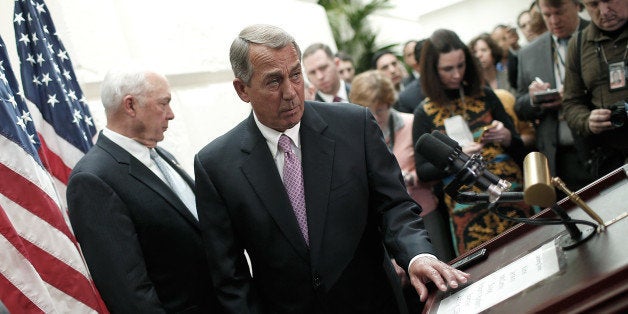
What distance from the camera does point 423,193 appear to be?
12.7 ft

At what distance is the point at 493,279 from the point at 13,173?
6.45 feet

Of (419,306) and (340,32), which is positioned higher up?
(340,32)

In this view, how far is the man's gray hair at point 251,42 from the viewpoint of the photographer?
6.70ft

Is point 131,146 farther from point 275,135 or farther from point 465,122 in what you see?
point 465,122

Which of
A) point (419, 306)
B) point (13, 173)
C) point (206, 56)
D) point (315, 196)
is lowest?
point (419, 306)

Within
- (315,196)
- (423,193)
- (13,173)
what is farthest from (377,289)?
(423,193)

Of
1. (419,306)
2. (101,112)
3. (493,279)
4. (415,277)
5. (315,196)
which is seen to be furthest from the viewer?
(101,112)

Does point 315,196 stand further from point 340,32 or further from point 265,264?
point 340,32

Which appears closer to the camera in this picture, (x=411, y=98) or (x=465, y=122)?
(x=465, y=122)

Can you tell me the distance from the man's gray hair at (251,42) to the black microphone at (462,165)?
60cm

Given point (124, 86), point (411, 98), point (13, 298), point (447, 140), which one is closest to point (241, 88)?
point (447, 140)

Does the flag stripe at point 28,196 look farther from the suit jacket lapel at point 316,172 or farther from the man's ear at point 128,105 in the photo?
the suit jacket lapel at point 316,172

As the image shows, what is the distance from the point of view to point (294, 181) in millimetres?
2176

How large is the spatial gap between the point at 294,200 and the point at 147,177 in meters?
0.86
